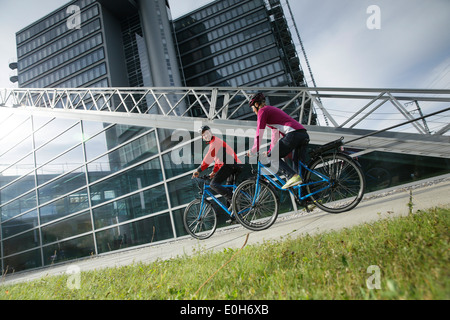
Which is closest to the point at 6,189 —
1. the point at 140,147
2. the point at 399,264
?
the point at 140,147

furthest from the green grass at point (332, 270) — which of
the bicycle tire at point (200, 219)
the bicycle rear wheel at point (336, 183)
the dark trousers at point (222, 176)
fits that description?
the bicycle tire at point (200, 219)

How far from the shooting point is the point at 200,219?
553cm

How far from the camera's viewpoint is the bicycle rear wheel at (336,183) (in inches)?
149

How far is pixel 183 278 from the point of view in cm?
224

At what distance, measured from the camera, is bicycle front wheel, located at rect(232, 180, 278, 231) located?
429cm

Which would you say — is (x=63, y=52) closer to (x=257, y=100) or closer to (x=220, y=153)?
(x=220, y=153)

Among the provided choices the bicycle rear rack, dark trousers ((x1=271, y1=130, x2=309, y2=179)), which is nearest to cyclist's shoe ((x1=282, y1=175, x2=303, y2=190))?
dark trousers ((x1=271, y1=130, x2=309, y2=179))

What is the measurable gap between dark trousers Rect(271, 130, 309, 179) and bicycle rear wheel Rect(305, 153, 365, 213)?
0.24 meters

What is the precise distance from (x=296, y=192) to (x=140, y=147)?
671 cm

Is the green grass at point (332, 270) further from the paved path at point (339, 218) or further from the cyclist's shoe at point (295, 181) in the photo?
the cyclist's shoe at point (295, 181)

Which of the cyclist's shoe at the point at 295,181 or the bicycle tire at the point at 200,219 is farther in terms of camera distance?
the bicycle tire at the point at 200,219

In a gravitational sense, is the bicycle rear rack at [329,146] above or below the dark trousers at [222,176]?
below

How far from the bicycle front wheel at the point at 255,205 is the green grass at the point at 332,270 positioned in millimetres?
1638
